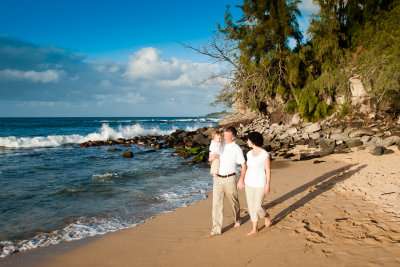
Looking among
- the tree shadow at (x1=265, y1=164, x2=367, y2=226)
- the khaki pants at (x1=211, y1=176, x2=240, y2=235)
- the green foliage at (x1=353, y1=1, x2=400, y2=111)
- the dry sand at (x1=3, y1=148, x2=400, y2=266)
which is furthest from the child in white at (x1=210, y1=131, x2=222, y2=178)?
the green foliage at (x1=353, y1=1, x2=400, y2=111)

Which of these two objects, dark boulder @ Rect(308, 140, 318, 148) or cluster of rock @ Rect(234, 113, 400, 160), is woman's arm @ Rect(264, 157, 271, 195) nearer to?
cluster of rock @ Rect(234, 113, 400, 160)

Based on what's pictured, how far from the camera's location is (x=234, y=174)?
16.0 feet

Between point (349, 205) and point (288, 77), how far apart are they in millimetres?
19208

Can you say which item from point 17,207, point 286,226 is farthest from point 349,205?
point 17,207

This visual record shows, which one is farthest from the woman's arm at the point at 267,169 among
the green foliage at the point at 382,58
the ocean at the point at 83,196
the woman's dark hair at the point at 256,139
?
the green foliage at the point at 382,58

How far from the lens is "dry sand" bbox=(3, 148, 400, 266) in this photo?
386cm

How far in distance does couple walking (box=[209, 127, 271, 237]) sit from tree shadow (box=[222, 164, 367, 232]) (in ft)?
1.69

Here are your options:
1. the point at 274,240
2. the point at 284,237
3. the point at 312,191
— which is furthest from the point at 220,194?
the point at 312,191

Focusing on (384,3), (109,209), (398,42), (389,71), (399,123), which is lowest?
(109,209)

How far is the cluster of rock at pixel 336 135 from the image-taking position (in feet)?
43.4

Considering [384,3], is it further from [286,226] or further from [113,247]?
[113,247]

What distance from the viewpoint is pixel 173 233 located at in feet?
17.2

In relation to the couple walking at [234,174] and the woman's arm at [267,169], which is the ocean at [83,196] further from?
the woman's arm at [267,169]

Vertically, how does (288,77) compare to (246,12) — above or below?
below
